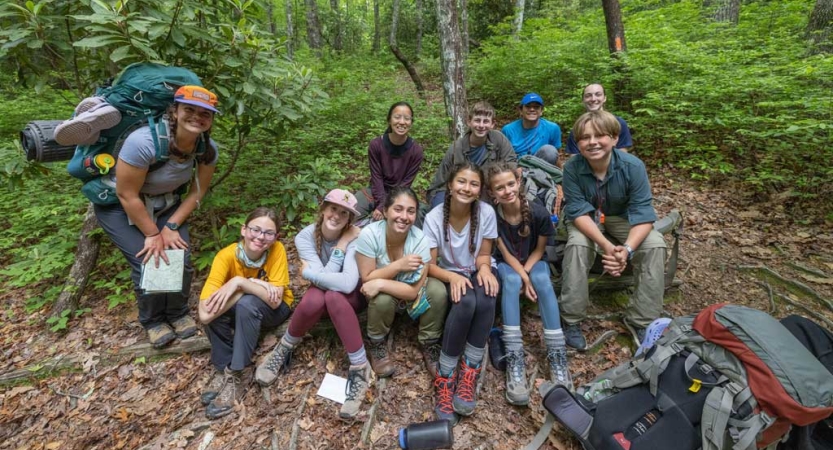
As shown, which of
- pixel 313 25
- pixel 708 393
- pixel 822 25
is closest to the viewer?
pixel 708 393

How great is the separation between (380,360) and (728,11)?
11.1 meters

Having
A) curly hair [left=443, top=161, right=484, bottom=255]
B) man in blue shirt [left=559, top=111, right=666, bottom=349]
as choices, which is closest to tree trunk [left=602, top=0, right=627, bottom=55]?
man in blue shirt [left=559, top=111, right=666, bottom=349]

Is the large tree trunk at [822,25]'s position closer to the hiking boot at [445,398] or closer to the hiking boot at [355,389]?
the hiking boot at [445,398]

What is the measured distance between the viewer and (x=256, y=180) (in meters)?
4.98

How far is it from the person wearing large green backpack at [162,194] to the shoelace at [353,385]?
5.22 ft

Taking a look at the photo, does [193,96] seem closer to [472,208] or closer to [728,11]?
[472,208]

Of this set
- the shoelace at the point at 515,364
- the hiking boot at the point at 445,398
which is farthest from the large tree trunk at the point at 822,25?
the hiking boot at the point at 445,398

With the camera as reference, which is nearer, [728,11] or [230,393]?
[230,393]

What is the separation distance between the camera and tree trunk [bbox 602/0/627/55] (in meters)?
6.48

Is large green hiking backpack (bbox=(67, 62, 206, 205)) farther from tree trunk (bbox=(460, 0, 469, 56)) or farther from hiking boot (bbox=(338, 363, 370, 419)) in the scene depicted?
tree trunk (bbox=(460, 0, 469, 56))

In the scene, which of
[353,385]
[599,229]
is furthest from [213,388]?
[599,229]

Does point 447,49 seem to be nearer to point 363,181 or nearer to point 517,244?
point 363,181

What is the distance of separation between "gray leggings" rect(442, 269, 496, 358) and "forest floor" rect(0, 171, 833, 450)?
1.40 ft

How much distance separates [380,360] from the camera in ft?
9.94
